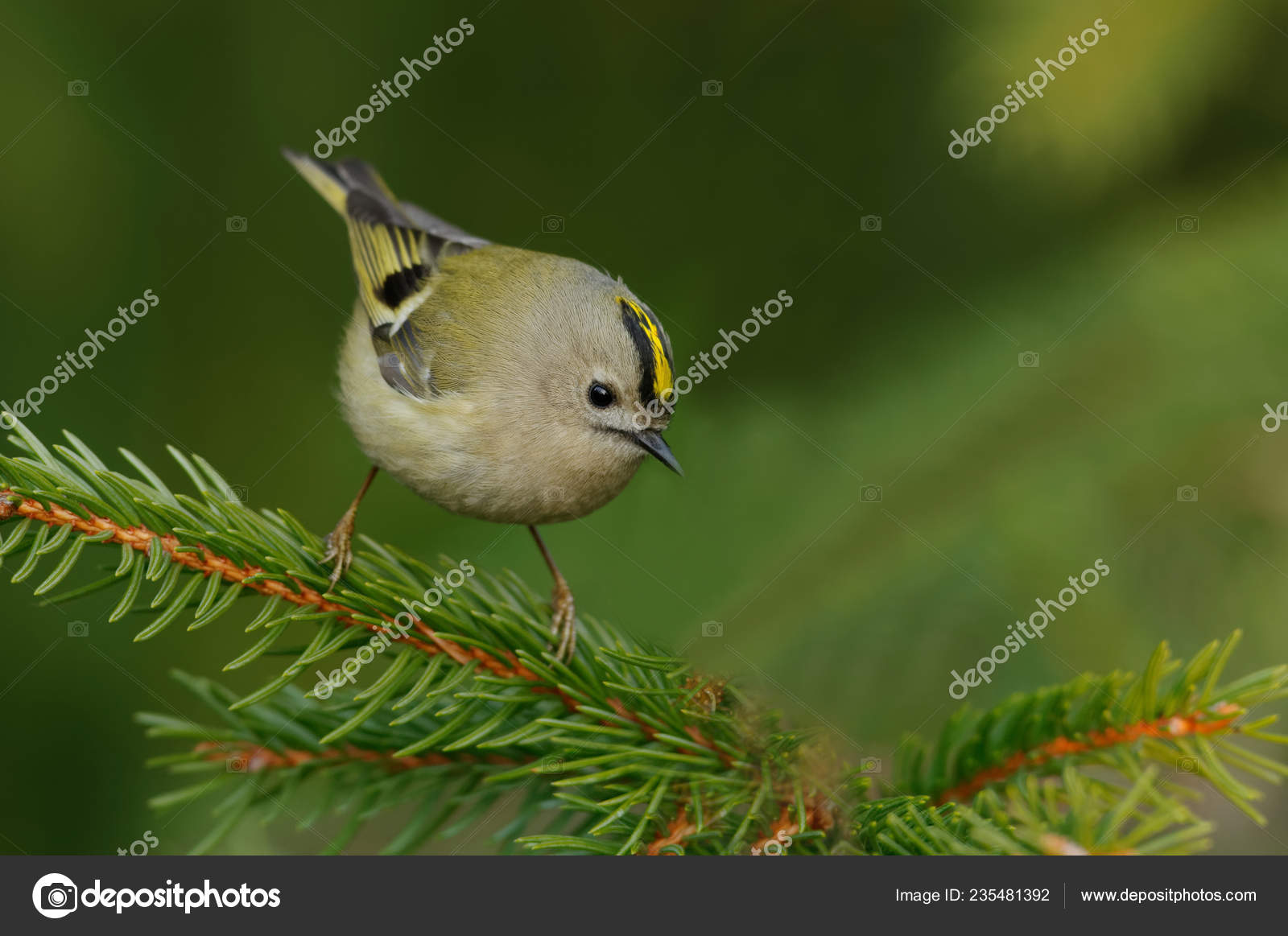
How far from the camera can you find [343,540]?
6.01 feet

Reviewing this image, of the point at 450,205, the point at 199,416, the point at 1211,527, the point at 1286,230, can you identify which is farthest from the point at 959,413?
the point at 199,416

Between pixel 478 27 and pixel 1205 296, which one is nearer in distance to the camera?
pixel 1205 296

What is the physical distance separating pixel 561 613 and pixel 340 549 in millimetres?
371

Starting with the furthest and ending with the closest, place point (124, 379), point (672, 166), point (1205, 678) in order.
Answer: point (672, 166), point (124, 379), point (1205, 678)

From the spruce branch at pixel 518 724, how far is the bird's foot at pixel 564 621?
1.0 inches

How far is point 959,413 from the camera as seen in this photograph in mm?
1656

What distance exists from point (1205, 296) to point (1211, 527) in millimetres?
368

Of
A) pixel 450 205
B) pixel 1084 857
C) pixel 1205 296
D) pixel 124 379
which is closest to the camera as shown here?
pixel 1084 857

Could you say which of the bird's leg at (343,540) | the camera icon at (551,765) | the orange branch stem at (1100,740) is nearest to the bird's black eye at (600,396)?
the bird's leg at (343,540)

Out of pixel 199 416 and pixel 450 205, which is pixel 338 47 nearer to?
pixel 450 205

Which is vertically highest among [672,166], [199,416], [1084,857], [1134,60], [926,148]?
[926,148]

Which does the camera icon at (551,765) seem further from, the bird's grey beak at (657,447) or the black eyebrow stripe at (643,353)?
the black eyebrow stripe at (643,353)

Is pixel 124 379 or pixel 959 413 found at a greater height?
pixel 959 413

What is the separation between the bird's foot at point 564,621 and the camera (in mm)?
1413
